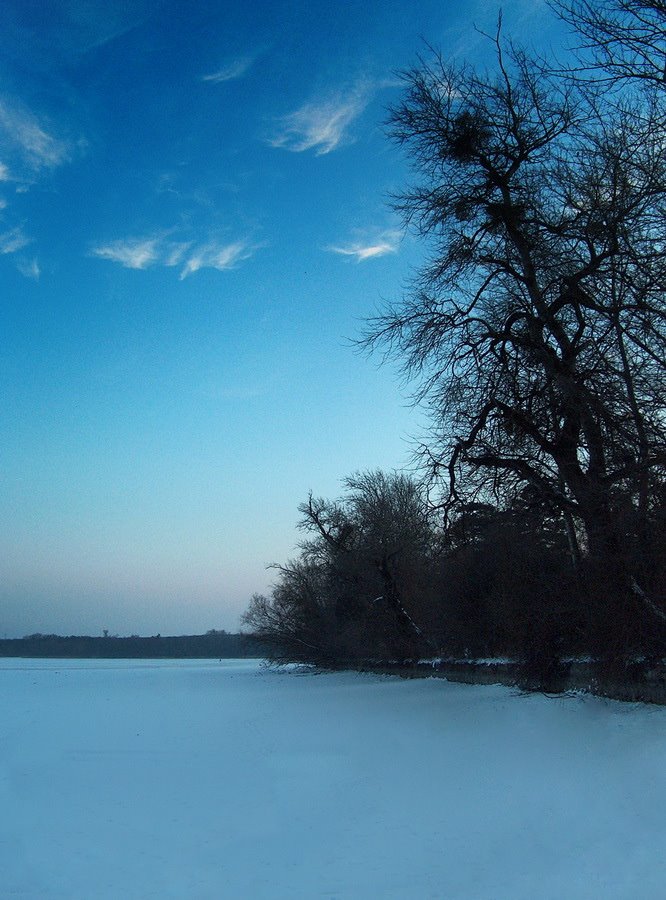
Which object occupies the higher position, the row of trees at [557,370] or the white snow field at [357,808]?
the row of trees at [557,370]

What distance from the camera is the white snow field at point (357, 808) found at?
6820 millimetres

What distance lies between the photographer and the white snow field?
6.82 m

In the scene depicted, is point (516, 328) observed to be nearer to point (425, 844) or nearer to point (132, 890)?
point (425, 844)

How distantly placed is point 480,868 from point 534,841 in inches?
33.9

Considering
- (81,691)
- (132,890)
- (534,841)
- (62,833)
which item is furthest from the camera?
(81,691)

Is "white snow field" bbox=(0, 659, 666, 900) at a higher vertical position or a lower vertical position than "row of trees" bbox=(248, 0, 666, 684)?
lower

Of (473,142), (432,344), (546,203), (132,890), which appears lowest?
(132,890)

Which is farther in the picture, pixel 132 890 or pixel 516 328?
pixel 516 328

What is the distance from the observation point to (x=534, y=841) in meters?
7.56

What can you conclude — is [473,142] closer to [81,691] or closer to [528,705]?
[528,705]

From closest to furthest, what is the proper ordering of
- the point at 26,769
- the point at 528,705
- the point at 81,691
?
1. the point at 26,769
2. the point at 528,705
3. the point at 81,691

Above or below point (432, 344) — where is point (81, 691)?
below

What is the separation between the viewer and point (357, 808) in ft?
30.6

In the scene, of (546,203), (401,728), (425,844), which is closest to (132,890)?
(425,844)
